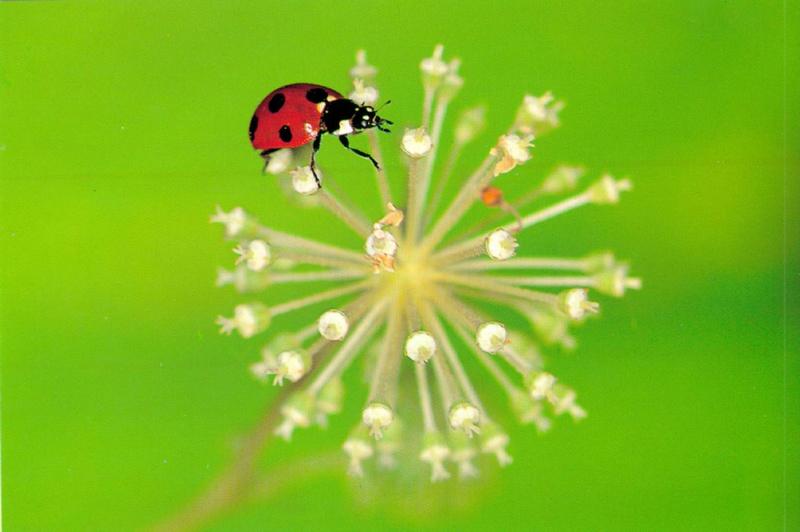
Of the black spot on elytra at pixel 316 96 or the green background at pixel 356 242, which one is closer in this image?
the black spot on elytra at pixel 316 96

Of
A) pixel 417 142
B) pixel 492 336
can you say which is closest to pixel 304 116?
pixel 417 142

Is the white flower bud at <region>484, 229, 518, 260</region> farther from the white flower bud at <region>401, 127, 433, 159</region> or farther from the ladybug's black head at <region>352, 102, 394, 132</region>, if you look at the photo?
the ladybug's black head at <region>352, 102, 394, 132</region>

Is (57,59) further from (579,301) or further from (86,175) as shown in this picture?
(579,301)

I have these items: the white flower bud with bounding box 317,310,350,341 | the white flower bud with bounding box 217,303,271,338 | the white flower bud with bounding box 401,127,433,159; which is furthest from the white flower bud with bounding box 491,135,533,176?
the white flower bud with bounding box 217,303,271,338

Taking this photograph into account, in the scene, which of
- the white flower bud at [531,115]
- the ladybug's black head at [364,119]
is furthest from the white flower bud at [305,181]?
the white flower bud at [531,115]

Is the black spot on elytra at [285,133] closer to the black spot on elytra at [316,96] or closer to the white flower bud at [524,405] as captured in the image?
the black spot on elytra at [316,96]

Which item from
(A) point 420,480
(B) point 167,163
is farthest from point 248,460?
(B) point 167,163
